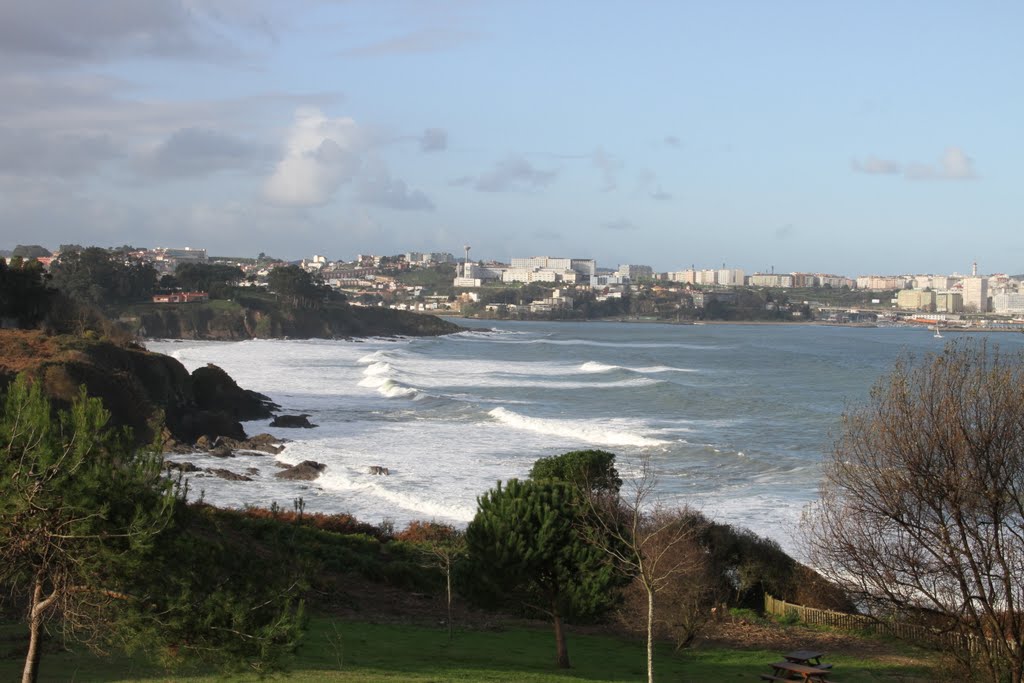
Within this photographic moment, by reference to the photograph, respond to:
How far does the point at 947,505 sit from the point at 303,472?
76.3 ft

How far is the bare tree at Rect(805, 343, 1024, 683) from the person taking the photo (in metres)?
11.1

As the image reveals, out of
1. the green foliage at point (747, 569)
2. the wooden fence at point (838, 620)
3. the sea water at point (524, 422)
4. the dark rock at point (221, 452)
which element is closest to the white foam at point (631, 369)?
the sea water at point (524, 422)

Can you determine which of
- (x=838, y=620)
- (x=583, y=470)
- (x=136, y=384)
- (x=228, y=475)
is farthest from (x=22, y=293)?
(x=838, y=620)

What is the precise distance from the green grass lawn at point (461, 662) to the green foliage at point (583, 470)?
10.3 ft

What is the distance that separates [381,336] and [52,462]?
117 m

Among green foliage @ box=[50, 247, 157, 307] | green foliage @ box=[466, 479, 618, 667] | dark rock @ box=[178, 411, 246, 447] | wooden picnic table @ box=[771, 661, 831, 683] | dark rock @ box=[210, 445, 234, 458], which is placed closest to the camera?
wooden picnic table @ box=[771, 661, 831, 683]

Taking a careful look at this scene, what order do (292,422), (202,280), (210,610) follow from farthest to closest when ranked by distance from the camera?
(202,280)
(292,422)
(210,610)

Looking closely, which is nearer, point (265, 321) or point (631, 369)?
point (631, 369)

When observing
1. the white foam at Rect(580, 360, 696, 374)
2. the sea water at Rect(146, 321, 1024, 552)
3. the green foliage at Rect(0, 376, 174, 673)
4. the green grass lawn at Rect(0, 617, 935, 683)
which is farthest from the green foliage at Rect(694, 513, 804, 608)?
the white foam at Rect(580, 360, 696, 374)

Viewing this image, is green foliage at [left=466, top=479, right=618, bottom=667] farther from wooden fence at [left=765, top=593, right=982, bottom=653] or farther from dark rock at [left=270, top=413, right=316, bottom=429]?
dark rock at [left=270, top=413, right=316, bottom=429]

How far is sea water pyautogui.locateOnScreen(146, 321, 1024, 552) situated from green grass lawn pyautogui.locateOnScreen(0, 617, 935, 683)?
433cm

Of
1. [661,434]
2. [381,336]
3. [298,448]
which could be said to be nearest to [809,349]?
[381,336]

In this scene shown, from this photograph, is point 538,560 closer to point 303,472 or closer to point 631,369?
point 303,472

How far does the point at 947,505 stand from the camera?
11453 millimetres
